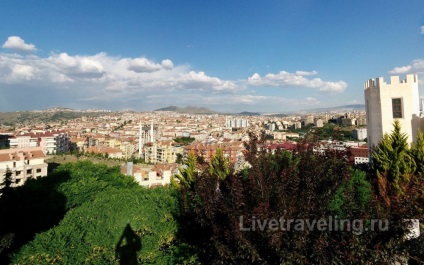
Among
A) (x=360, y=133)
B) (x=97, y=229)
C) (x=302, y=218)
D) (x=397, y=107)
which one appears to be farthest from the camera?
(x=360, y=133)

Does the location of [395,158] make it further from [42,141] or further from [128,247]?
[42,141]

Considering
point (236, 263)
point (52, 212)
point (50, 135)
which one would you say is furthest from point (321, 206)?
point (50, 135)

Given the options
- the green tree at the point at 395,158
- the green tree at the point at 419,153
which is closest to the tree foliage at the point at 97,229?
the green tree at the point at 395,158

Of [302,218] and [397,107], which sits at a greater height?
[397,107]

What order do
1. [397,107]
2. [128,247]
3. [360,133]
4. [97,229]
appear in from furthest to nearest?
[360,133] < [397,107] < [97,229] < [128,247]

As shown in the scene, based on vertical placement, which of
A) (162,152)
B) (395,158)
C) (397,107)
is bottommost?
(162,152)

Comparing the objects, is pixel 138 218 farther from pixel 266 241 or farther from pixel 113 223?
pixel 266 241

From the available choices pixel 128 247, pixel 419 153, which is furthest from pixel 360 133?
pixel 128 247

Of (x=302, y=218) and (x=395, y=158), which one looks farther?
(x=395, y=158)
